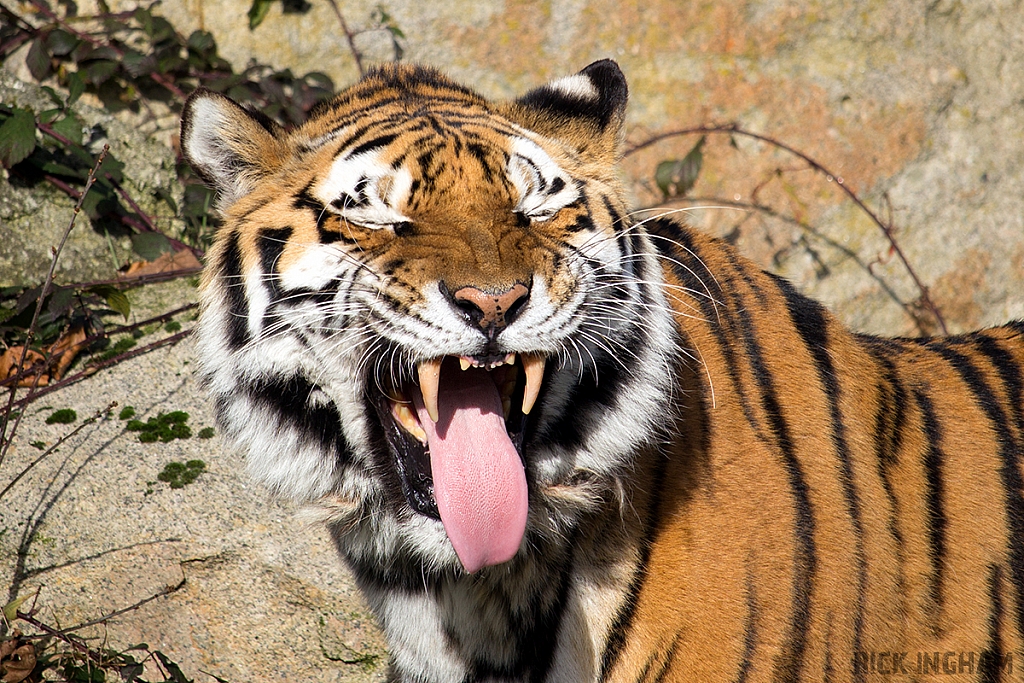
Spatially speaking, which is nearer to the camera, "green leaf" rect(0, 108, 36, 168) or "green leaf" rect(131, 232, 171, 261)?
"green leaf" rect(0, 108, 36, 168)

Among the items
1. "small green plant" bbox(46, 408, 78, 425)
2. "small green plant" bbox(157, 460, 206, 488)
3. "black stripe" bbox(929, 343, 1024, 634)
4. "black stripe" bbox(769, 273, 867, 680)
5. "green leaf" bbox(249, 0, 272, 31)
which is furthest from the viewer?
"green leaf" bbox(249, 0, 272, 31)

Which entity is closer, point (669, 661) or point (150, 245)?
point (669, 661)

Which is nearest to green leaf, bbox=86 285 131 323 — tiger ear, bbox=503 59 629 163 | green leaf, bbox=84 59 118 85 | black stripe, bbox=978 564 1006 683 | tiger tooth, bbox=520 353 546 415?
green leaf, bbox=84 59 118 85

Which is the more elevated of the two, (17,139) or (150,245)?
(17,139)

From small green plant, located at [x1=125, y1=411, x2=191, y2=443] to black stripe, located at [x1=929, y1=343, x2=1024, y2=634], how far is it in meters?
1.97

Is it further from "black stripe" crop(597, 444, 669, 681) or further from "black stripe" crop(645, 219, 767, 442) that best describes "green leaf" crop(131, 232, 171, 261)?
"black stripe" crop(597, 444, 669, 681)

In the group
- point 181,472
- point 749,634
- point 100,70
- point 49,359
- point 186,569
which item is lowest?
point 186,569

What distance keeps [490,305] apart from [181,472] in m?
1.46

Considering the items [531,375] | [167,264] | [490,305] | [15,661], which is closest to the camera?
[490,305]

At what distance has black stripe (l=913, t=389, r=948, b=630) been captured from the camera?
192 cm

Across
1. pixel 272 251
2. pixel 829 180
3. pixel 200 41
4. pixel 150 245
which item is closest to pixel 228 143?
pixel 272 251

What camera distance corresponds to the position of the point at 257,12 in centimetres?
366

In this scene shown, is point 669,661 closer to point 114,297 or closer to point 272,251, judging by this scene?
A: point 272,251

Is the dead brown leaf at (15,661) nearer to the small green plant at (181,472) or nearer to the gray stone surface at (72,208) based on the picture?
the small green plant at (181,472)
